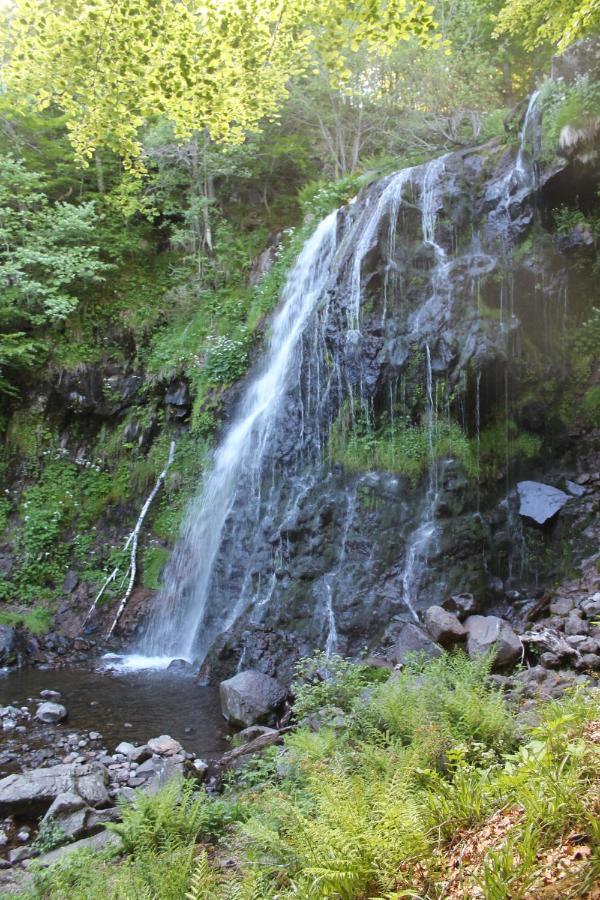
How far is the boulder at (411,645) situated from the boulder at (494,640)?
46 centimetres

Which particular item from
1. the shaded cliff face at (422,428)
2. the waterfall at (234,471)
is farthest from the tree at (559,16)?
the waterfall at (234,471)

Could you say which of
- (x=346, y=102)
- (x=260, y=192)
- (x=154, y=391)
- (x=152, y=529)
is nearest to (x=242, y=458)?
(x=152, y=529)

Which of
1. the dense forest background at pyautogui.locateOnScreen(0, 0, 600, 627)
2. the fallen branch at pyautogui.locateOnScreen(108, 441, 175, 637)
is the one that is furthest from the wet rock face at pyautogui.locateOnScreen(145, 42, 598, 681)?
the dense forest background at pyautogui.locateOnScreen(0, 0, 600, 627)

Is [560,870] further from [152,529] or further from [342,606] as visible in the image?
[152,529]

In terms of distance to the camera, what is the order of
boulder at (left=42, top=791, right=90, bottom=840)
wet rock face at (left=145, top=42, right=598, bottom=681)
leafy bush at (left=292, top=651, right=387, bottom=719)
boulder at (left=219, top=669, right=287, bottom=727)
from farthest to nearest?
wet rock face at (left=145, top=42, right=598, bottom=681) < boulder at (left=219, top=669, right=287, bottom=727) < leafy bush at (left=292, top=651, right=387, bottom=719) < boulder at (left=42, top=791, right=90, bottom=840)

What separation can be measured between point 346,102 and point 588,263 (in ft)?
33.5

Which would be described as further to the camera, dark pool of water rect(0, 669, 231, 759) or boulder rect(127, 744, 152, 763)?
dark pool of water rect(0, 669, 231, 759)

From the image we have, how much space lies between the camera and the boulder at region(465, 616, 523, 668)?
6.64m

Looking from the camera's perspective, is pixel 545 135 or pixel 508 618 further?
pixel 545 135

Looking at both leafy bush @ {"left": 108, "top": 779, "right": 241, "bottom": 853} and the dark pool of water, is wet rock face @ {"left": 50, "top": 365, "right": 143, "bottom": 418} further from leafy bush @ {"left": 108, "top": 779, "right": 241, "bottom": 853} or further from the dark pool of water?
leafy bush @ {"left": 108, "top": 779, "right": 241, "bottom": 853}

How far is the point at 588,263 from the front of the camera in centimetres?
1011

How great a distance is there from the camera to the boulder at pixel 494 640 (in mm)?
6641

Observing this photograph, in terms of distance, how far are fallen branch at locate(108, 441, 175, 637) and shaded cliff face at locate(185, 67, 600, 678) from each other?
2.18m

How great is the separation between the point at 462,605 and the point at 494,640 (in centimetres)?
141
